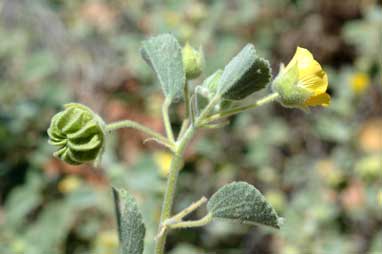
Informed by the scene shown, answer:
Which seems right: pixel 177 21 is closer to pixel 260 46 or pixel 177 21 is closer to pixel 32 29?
pixel 260 46

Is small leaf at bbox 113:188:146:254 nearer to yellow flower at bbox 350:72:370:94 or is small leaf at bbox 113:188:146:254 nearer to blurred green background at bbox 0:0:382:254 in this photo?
blurred green background at bbox 0:0:382:254

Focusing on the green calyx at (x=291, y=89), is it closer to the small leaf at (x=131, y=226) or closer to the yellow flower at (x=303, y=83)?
the yellow flower at (x=303, y=83)

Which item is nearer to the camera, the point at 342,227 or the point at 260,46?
the point at 342,227

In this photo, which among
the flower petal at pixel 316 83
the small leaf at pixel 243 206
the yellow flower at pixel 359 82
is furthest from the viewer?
the yellow flower at pixel 359 82

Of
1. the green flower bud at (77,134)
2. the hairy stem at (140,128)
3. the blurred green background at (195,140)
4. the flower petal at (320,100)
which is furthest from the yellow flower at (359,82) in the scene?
the green flower bud at (77,134)

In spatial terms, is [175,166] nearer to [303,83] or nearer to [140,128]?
[140,128]

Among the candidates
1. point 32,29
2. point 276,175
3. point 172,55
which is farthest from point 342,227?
point 32,29
